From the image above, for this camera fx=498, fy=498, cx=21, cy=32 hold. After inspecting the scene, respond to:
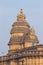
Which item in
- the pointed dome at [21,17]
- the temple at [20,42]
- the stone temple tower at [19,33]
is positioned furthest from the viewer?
the pointed dome at [21,17]

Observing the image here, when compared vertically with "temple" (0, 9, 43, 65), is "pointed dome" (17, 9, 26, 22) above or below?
above

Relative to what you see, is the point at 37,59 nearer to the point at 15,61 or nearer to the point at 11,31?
the point at 15,61

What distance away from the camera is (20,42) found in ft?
279

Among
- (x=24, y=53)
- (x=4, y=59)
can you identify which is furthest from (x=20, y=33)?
(x=24, y=53)

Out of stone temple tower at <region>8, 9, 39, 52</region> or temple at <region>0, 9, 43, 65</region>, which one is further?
stone temple tower at <region>8, 9, 39, 52</region>

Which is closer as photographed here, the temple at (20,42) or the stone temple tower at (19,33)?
the temple at (20,42)

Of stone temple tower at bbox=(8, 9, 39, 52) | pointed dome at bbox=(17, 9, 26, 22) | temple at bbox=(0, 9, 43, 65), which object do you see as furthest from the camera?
pointed dome at bbox=(17, 9, 26, 22)

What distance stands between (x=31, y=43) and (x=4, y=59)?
551cm

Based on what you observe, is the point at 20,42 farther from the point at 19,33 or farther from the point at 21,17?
the point at 21,17

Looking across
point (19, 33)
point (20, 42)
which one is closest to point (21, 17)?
point (19, 33)

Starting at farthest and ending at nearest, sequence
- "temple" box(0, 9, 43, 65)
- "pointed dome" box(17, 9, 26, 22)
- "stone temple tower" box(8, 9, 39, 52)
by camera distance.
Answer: "pointed dome" box(17, 9, 26, 22) < "stone temple tower" box(8, 9, 39, 52) < "temple" box(0, 9, 43, 65)

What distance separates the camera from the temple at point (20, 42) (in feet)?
236

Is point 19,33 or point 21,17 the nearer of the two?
point 19,33

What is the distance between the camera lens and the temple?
7194cm
